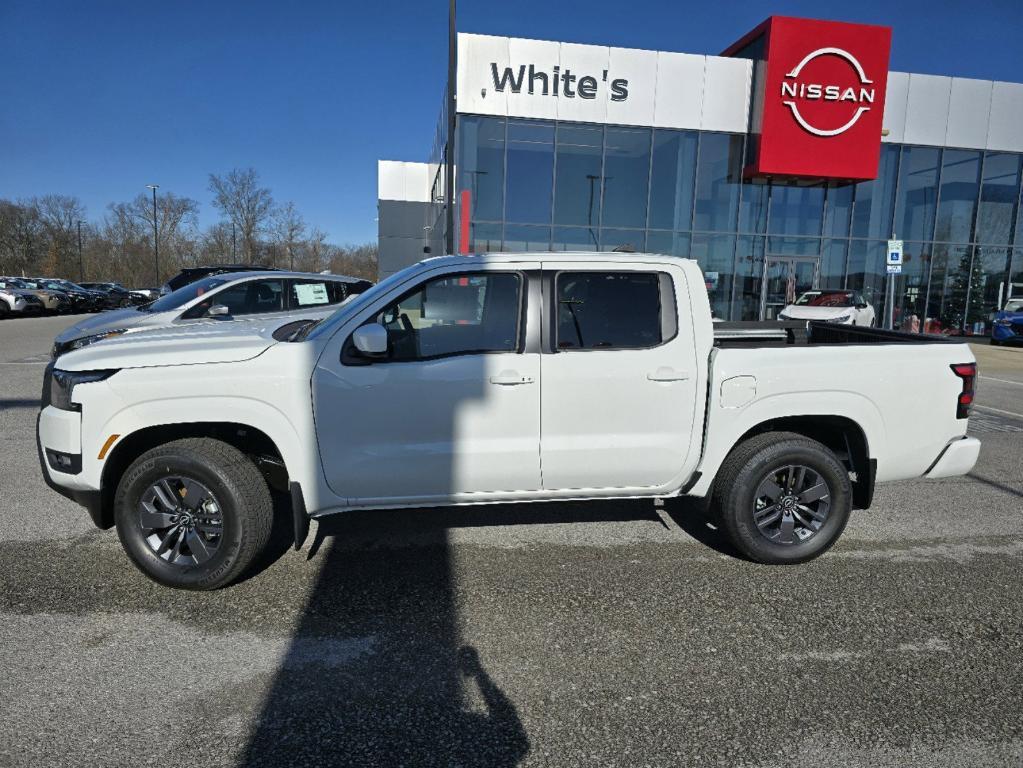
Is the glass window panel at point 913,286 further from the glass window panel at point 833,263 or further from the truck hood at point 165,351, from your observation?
the truck hood at point 165,351

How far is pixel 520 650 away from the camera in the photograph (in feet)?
10.2

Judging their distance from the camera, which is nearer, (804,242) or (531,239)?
(531,239)

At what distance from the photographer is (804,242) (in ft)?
77.8

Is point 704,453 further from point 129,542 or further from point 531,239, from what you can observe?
point 531,239

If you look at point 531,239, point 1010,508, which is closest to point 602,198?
point 531,239

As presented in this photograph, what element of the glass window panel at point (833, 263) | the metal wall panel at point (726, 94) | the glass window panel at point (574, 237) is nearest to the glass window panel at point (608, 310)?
the glass window panel at point (574, 237)

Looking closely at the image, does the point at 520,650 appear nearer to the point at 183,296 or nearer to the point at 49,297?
the point at 183,296

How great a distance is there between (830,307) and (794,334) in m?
15.9

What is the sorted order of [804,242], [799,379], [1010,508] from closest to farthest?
[799,379] → [1010,508] → [804,242]

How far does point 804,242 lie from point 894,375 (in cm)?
2179

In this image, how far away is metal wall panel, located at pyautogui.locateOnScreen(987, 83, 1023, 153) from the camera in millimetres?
23547

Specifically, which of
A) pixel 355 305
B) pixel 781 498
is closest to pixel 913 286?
pixel 781 498

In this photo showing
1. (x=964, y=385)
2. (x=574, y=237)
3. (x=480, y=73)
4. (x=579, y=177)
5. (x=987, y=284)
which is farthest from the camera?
(x=987, y=284)

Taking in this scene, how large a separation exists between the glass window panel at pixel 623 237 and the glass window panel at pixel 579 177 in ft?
1.72
